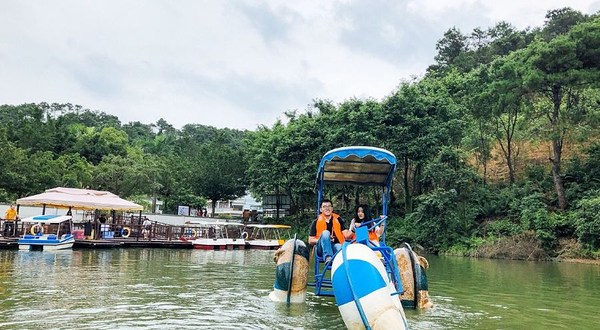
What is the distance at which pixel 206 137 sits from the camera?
10262 centimetres

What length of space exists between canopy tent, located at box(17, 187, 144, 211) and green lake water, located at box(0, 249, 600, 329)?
8761 millimetres

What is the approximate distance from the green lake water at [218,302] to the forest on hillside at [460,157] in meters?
13.9

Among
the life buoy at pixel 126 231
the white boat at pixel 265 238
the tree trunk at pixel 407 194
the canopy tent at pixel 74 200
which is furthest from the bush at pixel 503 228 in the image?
the life buoy at pixel 126 231

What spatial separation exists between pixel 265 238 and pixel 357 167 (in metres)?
26.9

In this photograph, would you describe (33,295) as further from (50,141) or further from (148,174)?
(50,141)

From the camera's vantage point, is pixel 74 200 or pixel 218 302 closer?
pixel 218 302

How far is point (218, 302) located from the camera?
30.5ft

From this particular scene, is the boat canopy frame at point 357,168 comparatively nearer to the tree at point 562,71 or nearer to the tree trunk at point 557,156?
the tree at point 562,71

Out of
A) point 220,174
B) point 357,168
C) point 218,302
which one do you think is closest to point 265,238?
point 220,174

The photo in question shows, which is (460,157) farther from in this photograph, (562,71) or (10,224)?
(10,224)

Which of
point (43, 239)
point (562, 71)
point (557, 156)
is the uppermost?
point (562, 71)

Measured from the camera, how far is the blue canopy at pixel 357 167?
888 cm

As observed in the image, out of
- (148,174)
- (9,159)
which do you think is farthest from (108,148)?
(9,159)

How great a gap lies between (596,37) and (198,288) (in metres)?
24.9
